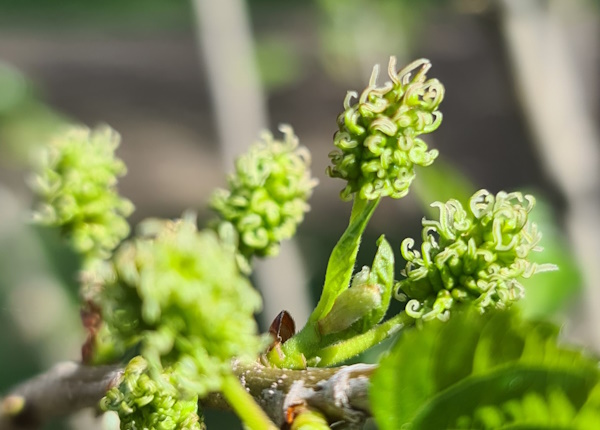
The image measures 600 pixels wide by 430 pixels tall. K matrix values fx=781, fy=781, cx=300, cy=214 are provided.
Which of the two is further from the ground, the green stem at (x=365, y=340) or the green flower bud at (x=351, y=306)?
the green flower bud at (x=351, y=306)

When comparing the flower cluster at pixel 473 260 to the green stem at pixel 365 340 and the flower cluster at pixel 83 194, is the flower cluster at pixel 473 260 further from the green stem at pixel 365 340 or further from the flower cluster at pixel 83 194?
the flower cluster at pixel 83 194

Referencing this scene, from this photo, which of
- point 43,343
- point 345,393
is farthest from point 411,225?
point 345,393

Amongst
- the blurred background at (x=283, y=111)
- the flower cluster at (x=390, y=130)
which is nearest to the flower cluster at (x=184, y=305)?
the flower cluster at (x=390, y=130)

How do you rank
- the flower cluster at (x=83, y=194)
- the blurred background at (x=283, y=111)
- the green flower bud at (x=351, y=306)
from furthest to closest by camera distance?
the blurred background at (x=283, y=111) → the flower cluster at (x=83, y=194) → the green flower bud at (x=351, y=306)

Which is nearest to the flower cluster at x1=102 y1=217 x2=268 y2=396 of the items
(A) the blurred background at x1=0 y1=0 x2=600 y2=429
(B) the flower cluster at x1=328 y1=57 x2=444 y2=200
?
(B) the flower cluster at x1=328 y1=57 x2=444 y2=200

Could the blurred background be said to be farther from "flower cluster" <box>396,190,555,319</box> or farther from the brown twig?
"flower cluster" <box>396,190,555,319</box>

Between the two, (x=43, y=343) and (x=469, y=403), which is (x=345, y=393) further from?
(x=43, y=343)
